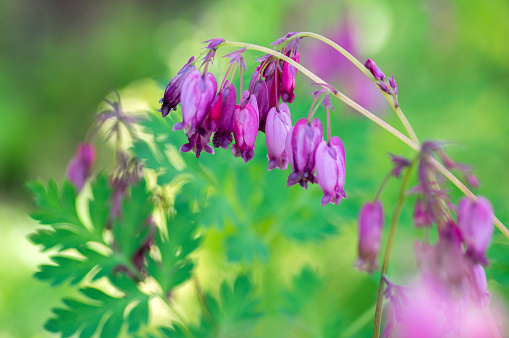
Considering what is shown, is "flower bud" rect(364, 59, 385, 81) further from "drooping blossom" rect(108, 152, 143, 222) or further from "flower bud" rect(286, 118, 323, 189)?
"drooping blossom" rect(108, 152, 143, 222)

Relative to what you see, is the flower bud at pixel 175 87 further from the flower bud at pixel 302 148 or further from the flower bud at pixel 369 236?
the flower bud at pixel 369 236

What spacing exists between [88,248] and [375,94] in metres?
1.87

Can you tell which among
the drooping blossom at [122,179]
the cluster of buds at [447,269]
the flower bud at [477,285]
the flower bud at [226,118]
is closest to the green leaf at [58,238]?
the drooping blossom at [122,179]

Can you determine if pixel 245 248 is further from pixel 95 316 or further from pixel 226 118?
pixel 226 118

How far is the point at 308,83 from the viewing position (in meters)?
2.65

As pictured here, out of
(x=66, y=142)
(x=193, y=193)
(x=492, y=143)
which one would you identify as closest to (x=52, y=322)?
(x=193, y=193)

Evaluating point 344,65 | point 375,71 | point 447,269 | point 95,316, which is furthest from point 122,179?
point 344,65

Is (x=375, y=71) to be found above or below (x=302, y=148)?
above

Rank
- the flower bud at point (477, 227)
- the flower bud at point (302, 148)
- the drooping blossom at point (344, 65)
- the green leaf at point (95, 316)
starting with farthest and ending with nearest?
1. the drooping blossom at point (344, 65)
2. the green leaf at point (95, 316)
3. the flower bud at point (302, 148)
4. the flower bud at point (477, 227)

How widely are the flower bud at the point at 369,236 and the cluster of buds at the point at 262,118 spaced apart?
0.25 ft

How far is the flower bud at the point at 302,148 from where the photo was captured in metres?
0.87

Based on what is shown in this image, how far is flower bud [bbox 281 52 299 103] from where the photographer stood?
0.92 meters

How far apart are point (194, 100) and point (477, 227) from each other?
491 mm

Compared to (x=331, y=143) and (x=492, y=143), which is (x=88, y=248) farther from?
(x=492, y=143)
